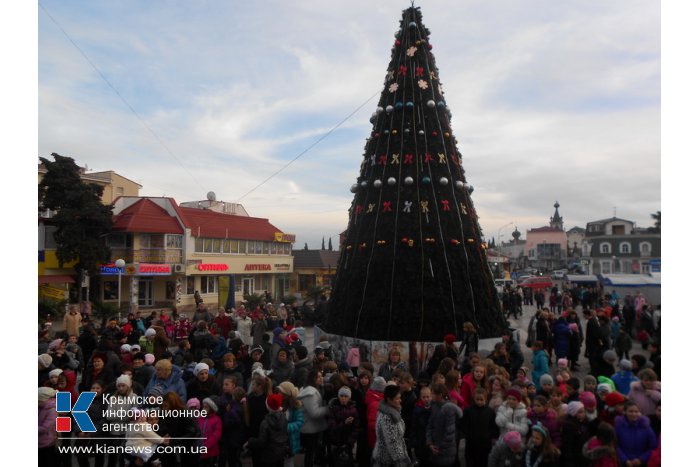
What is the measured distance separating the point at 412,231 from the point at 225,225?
27.4 metres

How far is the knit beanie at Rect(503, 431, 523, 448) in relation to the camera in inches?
219

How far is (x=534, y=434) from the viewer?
5.49m

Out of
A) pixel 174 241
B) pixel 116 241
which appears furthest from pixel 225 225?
pixel 116 241

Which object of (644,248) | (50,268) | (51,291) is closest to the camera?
(51,291)

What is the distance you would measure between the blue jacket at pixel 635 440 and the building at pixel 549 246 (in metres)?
59.0

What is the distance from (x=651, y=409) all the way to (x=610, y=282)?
1845 cm

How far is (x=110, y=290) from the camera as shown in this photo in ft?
103

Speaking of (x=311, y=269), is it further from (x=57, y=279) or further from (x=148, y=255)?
(x=57, y=279)

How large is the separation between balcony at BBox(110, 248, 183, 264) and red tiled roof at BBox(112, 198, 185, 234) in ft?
4.40

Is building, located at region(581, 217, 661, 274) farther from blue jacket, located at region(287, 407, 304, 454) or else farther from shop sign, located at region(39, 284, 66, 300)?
shop sign, located at region(39, 284, 66, 300)

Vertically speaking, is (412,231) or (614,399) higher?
(412,231)

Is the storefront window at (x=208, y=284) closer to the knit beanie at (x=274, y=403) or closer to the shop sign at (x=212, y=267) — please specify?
the shop sign at (x=212, y=267)

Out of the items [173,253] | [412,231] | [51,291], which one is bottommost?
[51,291]

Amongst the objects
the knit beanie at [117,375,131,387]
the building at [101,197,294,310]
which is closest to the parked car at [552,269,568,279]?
the building at [101,197,294,310]
